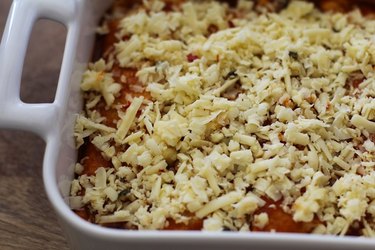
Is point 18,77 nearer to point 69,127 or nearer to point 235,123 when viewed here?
point 69,127

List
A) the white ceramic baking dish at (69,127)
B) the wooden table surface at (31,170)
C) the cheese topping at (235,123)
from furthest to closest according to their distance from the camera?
the wooden table surface at (31,170) < the cheese topping at (235,123) < the white ceramic baking dish at (69,127)

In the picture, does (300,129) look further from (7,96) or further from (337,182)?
(7,96)

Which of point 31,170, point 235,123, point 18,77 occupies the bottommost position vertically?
point 31,170

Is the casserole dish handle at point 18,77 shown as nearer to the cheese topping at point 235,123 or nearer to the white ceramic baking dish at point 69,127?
the white ceramic baking dish at point 69,127

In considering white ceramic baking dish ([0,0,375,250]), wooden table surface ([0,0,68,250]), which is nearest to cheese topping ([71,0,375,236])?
white ceramic baking dish ([0,0,375,250])

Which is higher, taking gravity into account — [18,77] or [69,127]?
[18,77]

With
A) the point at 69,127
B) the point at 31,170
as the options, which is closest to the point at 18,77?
the point at 69,127

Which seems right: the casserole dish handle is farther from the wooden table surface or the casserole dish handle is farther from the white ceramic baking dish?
the wooden table surface

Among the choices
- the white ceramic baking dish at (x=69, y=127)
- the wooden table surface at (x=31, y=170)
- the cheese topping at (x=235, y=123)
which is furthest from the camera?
the wooden table surface at (x=31, y=170)

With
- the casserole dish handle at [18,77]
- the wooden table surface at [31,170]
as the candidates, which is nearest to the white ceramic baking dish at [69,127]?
the casserole dish handle at [18,77]
